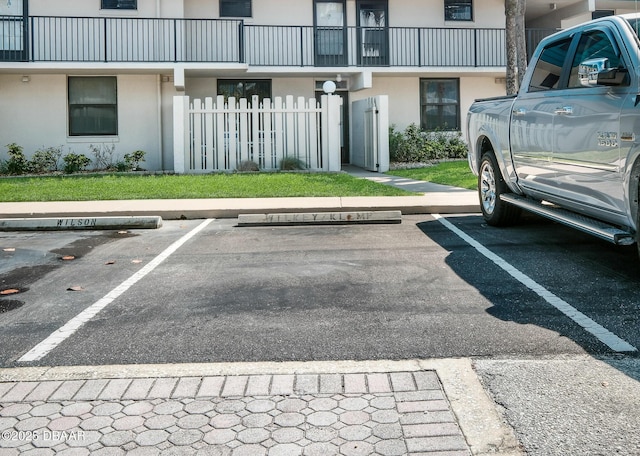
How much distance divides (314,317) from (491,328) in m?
1.29

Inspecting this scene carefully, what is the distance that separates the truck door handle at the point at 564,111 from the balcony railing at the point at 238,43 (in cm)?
1460

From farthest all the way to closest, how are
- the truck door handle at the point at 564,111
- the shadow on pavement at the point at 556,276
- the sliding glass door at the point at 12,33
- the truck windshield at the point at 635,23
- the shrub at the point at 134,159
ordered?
the shrub at the point at 134,159
the sliding glass door at the point at 12,33
the truck door handle at the point at 564,111
the truck windshield at the point at 635,23
the shadow on pavement at the point at 556,276

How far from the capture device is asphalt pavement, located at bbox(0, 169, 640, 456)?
3.29 m

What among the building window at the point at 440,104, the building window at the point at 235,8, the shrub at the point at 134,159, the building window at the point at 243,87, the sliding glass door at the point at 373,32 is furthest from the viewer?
the building window at the point at 440,104

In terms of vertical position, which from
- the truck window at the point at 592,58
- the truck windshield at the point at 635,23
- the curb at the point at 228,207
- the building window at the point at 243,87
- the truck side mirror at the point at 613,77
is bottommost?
the curb at the point at 228,207

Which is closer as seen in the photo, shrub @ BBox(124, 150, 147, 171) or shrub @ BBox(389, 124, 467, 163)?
shrub @ BBox(124, 150, 147, 171)

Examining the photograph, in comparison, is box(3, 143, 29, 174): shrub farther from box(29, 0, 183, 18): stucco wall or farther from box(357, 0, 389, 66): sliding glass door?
box(357, 0, 389, 66): sliding glass door

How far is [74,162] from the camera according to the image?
19734 millimetres

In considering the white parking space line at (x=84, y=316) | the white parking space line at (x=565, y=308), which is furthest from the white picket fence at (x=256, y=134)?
the white parking space line at (x=565, y=308)

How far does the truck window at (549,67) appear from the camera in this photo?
7.47 m

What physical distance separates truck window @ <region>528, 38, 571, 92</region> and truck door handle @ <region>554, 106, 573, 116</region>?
0.47 meters

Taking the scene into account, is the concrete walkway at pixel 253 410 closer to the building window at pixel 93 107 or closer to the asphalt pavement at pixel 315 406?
the asphalt pavement at pixel 315 406

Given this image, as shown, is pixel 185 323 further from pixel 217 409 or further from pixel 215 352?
pixel 217 409

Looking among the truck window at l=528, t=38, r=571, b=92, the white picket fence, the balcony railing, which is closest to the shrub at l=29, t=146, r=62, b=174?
the balcony railing
